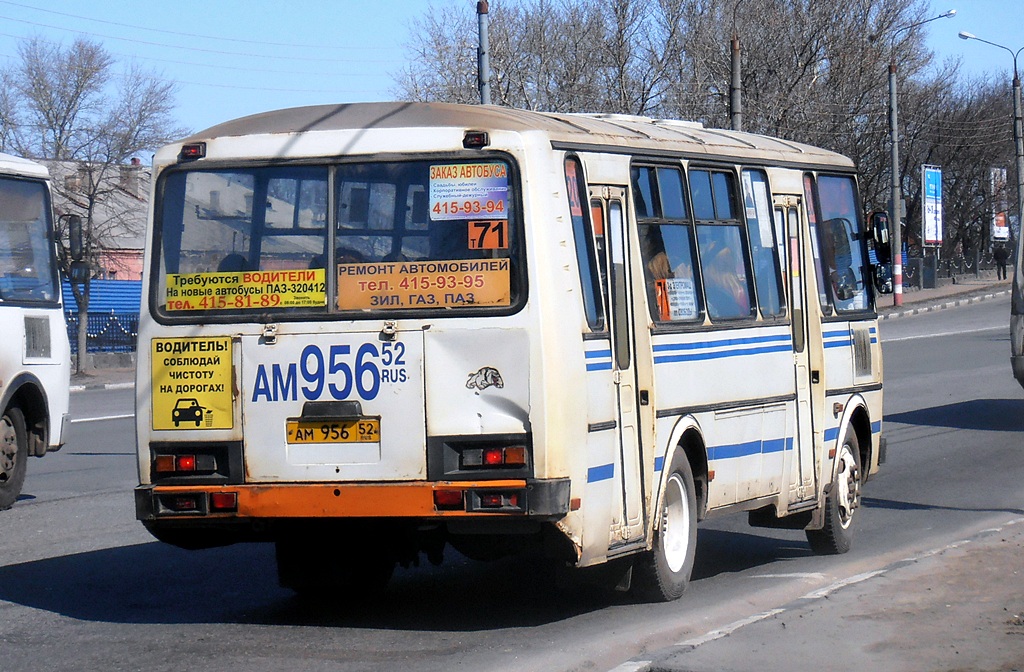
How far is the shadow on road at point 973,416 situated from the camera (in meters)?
19.2

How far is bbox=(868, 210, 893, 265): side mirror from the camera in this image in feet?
36.2

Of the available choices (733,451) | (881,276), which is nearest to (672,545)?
(733,451)

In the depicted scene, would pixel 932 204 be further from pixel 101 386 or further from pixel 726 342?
pixel 726 342

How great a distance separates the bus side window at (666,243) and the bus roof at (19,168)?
274 inches

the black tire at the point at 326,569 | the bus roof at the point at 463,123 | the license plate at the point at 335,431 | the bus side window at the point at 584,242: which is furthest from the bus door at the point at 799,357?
the license plate at the point at 335,431

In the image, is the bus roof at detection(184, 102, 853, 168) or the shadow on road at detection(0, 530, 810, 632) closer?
the bus roof at detection(184, 102, 853, 168)

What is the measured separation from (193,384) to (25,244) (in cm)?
640

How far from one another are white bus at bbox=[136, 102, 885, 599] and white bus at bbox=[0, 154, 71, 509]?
535 cm

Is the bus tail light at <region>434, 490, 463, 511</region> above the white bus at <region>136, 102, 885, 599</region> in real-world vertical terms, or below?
below

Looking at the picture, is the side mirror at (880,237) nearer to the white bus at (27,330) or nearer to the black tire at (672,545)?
the black tire at (672,545)

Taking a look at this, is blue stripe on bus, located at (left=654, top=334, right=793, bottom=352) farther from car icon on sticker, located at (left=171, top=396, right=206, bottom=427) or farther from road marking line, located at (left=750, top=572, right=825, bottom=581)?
car icon on sticker, located at (left=171, top=396, right=206, bottom=427)

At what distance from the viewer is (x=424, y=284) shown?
23.6 ft

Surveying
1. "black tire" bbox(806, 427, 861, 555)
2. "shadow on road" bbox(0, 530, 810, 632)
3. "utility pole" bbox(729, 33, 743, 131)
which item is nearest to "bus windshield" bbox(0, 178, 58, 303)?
"shadow on road" bbox(0, 530, 810, 632)

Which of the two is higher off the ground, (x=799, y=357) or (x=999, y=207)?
(x=999, y=207)
